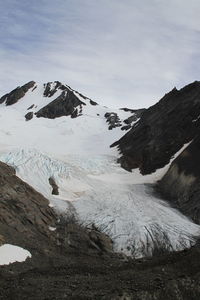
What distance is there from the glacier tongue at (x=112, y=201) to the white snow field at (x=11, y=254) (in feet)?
28.6

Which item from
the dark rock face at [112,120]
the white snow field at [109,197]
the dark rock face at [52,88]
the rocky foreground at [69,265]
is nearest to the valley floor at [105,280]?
the rocky foreground at [69,265]

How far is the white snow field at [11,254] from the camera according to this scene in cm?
2663

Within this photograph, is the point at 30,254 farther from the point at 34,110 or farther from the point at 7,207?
the point at 34,110

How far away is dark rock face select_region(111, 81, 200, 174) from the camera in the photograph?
59.2 metres

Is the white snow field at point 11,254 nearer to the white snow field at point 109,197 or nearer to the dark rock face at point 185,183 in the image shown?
the white snow field at point 109,197

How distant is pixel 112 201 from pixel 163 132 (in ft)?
79.5

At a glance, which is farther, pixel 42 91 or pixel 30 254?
pixel 42 91

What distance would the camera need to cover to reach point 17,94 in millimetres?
117688

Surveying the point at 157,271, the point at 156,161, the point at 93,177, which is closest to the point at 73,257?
the point at 157,271

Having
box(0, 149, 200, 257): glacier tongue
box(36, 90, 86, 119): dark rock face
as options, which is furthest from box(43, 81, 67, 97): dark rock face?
box(0, 149, 200, 257): glacier tongue

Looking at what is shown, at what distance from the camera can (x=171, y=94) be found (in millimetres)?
75688

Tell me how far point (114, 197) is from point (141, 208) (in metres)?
3.75

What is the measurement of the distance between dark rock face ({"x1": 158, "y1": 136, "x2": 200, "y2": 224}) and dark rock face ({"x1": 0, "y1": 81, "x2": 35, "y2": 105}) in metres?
71.2

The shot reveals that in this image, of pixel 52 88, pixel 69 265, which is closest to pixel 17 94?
pixel 52 88
